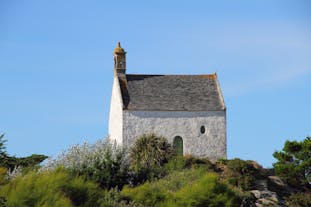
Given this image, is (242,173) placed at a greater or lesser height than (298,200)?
greater

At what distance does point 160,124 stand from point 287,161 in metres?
7.95

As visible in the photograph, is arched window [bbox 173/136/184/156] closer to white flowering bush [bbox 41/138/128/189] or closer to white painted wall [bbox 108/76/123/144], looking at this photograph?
white painted wall [bbox 108/76/123/144]

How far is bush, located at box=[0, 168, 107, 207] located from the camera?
25531mm

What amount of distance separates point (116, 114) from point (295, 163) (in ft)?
37.7

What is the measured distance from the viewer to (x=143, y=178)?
3719cm

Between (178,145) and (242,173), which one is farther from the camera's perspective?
(178,145)

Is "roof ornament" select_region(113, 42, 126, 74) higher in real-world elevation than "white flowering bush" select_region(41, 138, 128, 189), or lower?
higher

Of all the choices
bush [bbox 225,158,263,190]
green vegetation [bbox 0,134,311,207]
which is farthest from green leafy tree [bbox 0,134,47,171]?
bush [bbox 225,158,263,190]

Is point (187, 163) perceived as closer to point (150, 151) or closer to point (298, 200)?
point (150, 151)

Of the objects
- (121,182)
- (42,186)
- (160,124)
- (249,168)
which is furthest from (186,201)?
(160,124)

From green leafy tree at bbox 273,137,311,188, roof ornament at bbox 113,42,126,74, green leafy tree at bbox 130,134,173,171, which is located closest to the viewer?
green leafy tree at bbox 130,134,173,171

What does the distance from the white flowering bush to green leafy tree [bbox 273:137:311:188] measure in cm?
1164

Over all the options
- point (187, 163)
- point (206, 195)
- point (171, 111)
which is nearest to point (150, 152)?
point (187, 163)

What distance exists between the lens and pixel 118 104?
4588cm
